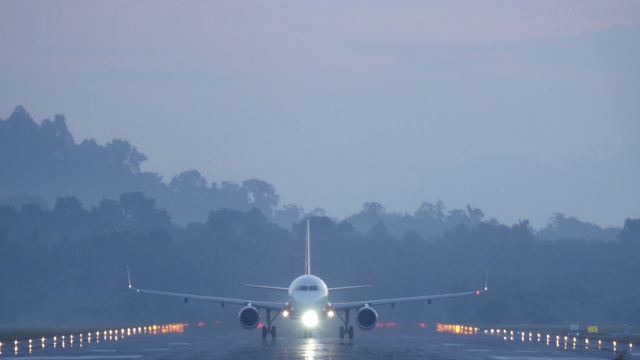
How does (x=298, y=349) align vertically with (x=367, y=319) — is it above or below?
below

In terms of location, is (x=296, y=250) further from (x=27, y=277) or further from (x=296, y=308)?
(x=296, y=308)

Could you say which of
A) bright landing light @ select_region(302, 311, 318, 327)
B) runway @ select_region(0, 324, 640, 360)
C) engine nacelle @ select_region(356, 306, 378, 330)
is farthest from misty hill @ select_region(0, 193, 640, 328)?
runway @ select_region(0, 324, 640, 360)

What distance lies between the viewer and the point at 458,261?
487 feet

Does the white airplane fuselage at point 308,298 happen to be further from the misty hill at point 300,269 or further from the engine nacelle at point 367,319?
the misty hill at point 300,269

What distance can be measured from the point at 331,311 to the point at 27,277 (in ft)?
257

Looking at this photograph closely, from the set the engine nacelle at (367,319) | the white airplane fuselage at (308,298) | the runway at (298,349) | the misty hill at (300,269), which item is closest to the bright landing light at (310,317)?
the white airplane fuselage at (308,298)

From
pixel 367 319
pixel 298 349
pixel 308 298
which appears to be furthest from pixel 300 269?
pixel 298 349

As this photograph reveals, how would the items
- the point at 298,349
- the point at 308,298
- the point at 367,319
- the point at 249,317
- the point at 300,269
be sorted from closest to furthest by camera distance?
the point at 298,349
the point at 308,298
the point at 249,317
the point at 367,319
the point at 300,269

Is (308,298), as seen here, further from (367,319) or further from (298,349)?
(298,349)

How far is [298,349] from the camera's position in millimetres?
50031

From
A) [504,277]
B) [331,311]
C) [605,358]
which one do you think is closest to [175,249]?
[504,277]

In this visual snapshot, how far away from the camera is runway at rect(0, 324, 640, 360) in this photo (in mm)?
45281

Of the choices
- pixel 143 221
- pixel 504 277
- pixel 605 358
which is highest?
pixel 143 221

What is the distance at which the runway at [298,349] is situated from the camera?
4528 cm
